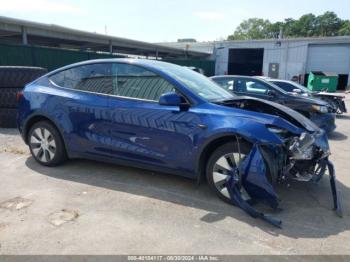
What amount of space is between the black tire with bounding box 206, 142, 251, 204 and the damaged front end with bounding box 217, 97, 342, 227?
0.10 m

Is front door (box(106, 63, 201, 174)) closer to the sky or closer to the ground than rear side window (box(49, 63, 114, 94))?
closer to the ground

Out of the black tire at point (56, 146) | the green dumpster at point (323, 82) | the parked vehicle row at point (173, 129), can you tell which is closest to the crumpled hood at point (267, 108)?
the parked vehicle row at point (173, 129)

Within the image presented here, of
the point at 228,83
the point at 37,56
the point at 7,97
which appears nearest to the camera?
the point at 7,97

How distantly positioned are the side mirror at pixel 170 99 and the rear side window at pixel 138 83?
0.80 ft

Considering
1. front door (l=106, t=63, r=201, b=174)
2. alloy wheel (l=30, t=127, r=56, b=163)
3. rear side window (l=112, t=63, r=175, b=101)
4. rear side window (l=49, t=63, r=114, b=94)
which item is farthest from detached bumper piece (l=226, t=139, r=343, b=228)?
alloy wheel (l=30, t=127, r=56, b=163)

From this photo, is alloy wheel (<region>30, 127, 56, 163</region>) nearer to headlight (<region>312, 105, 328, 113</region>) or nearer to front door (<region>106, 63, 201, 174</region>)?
front door (<region>106, 63, 201, 174</region>)

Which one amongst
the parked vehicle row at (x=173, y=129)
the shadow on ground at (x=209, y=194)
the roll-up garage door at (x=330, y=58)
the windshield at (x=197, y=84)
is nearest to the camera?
the shadow on ground at (x=209, y=194)

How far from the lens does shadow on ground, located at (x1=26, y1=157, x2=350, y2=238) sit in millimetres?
3342

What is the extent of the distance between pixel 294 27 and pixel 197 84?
104241 mm

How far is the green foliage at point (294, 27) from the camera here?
91950 millimetres

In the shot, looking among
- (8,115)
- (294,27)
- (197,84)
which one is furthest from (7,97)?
(294,27)

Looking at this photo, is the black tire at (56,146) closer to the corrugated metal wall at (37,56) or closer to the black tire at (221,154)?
the black tire at (221,154)

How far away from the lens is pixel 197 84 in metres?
4.38

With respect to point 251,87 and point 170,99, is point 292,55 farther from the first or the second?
point 170,99
